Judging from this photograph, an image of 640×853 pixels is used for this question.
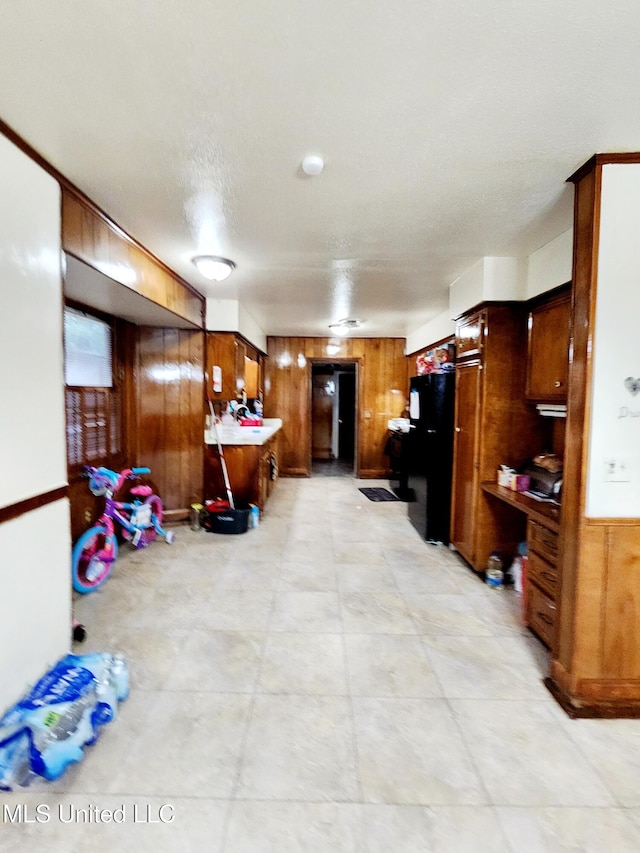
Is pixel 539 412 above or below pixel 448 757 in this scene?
above

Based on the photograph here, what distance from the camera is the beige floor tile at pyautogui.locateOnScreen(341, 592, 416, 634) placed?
2.45m

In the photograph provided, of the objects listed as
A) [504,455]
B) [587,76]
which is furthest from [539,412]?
[587,76]

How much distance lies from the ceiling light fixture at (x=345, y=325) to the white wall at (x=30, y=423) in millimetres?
3854

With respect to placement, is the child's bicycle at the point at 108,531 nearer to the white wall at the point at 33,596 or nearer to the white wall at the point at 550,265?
the white wall at the point at 33,596

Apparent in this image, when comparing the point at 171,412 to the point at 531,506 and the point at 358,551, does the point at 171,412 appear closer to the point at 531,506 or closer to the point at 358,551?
the point at 358,551

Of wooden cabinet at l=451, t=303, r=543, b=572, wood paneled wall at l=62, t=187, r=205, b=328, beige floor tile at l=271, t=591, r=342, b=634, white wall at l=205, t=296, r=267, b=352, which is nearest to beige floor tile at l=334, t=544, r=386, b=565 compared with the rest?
beige floor tile at l=271, t=591, r=342, b=634

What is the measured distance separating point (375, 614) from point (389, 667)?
523 millimetres

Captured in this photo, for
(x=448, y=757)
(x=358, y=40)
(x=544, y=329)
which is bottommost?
(x=448, y=757)

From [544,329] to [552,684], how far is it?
2.15m

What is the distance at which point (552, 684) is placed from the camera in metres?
1.95

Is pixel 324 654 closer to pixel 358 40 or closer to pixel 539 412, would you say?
pixel 539 412

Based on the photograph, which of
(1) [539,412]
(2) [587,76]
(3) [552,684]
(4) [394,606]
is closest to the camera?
(2) [587,76]
